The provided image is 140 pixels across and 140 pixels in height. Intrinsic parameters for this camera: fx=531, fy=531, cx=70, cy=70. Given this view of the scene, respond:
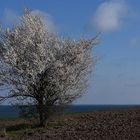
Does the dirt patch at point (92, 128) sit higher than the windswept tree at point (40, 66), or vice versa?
the windswept tree at point (40, 66)

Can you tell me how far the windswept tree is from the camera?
87.6 ft

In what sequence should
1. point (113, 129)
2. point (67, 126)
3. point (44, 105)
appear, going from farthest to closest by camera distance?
point (44, 105)
point (67, 126)
point (113, 129)

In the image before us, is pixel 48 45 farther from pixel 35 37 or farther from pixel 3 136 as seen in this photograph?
pixel 3 136

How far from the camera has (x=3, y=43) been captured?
2736 centimetres

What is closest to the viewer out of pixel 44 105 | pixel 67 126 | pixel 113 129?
pixel 113 129

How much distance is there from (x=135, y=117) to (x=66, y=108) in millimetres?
3987

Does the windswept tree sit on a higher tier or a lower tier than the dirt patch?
higher

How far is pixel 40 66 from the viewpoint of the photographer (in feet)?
87.8

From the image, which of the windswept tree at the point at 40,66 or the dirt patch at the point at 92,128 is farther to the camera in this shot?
the windswept tree at the point at 40,66

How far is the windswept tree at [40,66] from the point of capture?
87.6 feet

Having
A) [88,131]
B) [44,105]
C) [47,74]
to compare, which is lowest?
[88,131]

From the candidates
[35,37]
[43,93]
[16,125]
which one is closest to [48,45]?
[35,37]

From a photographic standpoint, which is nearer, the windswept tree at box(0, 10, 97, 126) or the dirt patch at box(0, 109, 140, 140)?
the dirt patch at box(0, 109, 140, 140)

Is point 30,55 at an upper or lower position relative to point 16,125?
upper
